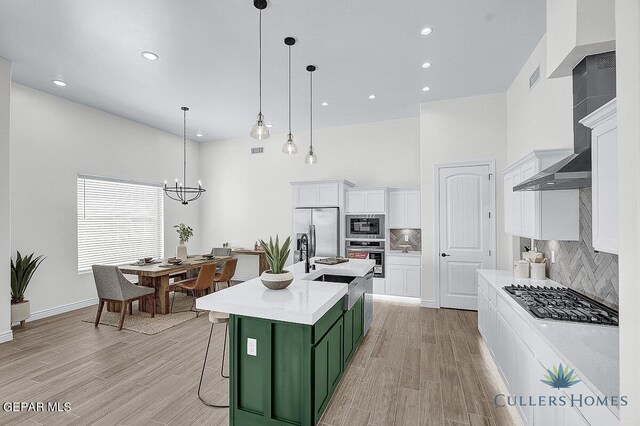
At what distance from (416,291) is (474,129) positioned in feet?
9.65

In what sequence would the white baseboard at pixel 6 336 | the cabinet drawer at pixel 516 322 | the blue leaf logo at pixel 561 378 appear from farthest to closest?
the white baseboard at pixel 6 336
the cabinet drawer at pixel 516 322
the blue leaf logo at pixel 561 378

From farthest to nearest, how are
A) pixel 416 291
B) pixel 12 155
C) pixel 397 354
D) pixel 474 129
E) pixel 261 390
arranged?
pixel 416 291 < pixel 474 129 < pixel 12 155 < pixel 397 354 < pixel 261 390

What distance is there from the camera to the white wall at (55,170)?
13.9ft

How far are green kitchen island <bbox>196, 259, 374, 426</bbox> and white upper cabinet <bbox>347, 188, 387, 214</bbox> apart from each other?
357 centimetres

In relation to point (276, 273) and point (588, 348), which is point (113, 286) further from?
point (588, 348)

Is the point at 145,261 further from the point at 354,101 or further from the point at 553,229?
the point at 553,229

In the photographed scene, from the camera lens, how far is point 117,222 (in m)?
5.69

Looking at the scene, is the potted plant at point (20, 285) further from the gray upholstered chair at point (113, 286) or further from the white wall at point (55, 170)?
the gray upholstered chair at point (113, 286)

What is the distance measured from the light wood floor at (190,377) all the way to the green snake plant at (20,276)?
18.9 inches

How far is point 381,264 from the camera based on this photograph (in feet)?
18.0

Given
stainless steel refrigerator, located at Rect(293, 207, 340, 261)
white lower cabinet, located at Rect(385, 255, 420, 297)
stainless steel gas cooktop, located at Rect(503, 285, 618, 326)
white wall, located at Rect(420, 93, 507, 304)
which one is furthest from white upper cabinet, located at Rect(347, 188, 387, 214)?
stainless steel gas cooktop, located at Rect(503, 285, 618, 326)

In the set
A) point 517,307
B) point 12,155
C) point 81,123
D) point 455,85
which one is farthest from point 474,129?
point 12,155

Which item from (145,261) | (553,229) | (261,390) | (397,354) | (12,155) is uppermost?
(12,155)

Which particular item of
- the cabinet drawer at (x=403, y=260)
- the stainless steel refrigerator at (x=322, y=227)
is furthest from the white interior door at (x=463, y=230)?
the stainless steel refrigerator at (x=322, y=227)
